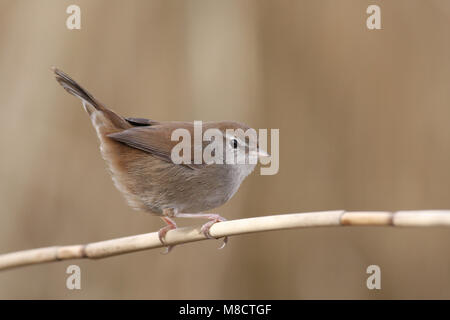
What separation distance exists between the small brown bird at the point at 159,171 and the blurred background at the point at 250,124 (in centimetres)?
82

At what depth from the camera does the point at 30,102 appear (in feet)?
13.5

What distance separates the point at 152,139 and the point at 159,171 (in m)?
0.20

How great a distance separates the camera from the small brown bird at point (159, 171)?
3.27 m

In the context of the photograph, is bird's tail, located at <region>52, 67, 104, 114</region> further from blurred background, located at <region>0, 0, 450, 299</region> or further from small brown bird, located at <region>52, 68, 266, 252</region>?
blurred background, located at <region>0, 0, 450, 299</region>

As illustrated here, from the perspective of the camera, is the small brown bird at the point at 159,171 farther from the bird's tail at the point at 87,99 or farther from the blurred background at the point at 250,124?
the blurred background at the point at 250,124

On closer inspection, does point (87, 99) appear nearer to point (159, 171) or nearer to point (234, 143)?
point (159, 171)

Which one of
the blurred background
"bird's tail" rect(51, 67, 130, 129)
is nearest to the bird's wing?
"bird's tail" rect(51, 67, 130, 129)

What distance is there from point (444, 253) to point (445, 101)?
1.22m

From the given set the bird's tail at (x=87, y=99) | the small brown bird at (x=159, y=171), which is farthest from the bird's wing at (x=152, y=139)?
the bird's tail at (x=87, y=99)

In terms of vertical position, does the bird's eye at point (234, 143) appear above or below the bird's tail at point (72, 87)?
below

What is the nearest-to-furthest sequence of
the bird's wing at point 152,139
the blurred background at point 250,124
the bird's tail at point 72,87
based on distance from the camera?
the bird's tail at point 72,87
the bird's wing at point 152,139
the blurred background at point 250,124

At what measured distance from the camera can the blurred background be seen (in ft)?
13.6

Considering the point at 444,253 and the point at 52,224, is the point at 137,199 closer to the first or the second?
the point at 52,224

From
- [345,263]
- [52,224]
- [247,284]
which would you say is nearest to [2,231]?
[52,224]
